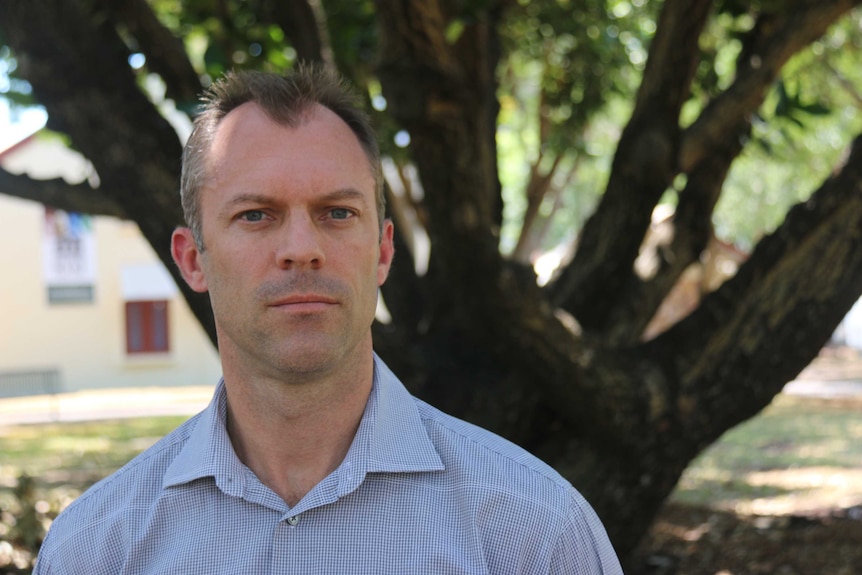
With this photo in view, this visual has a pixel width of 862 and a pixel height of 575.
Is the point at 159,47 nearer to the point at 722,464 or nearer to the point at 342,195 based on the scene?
the point at 342,195

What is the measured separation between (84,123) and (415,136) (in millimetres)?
1650

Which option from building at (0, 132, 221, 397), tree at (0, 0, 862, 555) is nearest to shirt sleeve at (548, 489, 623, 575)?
tree at (0, 0, 862, 555)

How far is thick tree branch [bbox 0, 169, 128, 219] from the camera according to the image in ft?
19.3

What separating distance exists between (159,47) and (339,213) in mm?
3793

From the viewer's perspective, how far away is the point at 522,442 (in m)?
5.55

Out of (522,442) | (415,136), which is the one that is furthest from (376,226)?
(522,442)

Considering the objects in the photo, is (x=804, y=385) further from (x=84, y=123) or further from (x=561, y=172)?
(x=84, y=123)

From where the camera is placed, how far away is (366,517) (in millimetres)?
2133

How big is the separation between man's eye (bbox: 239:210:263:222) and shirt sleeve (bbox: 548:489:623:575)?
2.80 feet

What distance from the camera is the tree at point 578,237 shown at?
4496 mm

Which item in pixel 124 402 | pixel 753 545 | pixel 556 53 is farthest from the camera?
pixel 124 402

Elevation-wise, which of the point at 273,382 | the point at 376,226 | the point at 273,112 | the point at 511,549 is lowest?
the point at 511,549

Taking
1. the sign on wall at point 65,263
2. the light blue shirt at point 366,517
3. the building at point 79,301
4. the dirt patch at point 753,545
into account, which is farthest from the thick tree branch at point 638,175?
the sign on wall at point 65,263

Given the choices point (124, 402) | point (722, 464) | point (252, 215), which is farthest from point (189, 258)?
point (124, 402)
